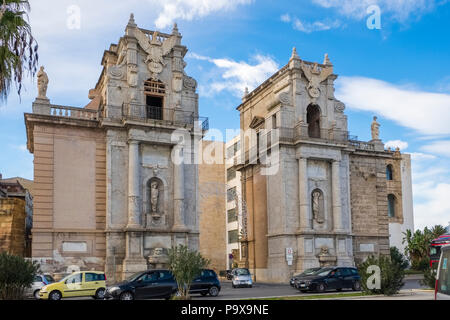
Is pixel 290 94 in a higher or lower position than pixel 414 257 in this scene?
higher

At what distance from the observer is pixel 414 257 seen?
60.3 metres

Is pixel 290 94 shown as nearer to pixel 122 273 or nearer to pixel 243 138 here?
pixel 243 138

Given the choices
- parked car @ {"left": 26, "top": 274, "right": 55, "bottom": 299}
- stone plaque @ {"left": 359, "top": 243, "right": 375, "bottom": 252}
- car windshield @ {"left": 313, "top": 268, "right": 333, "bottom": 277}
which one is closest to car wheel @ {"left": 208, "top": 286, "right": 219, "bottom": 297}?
car windshield @ {"left": 313, "top": 268, "right": 333, "bottom": 277}

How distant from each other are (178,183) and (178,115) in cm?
517

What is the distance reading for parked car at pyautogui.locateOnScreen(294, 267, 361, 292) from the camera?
29.4 m

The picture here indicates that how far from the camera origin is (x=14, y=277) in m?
20.8

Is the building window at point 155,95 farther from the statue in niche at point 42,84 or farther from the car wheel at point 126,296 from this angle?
the car wheel at point 126,296

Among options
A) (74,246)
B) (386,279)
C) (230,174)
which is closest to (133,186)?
(74,246)

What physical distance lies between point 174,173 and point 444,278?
29.5m

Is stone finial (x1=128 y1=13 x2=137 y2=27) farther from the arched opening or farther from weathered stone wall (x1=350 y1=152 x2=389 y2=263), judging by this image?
weathered stone wall (x1=350 y1=152 x2=389 y2=263)

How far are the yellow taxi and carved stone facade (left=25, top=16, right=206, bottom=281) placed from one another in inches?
299

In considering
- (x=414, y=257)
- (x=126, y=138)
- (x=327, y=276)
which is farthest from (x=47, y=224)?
(x=414, y=257)

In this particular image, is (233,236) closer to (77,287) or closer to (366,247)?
(366,247)

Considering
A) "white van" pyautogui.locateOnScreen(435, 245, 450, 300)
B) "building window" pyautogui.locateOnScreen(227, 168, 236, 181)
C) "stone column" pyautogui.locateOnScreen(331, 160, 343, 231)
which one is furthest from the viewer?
"building window" pyautogui.locateOnScreen(227, 168, 236, 181)
